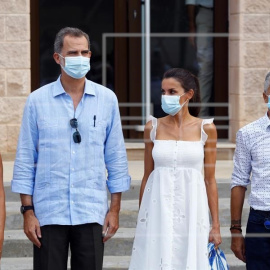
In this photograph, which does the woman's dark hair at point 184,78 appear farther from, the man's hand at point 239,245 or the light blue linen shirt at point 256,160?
the man's hand at point 239,245

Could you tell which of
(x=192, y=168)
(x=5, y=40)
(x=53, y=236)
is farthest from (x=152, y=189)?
(x=5, y=40)

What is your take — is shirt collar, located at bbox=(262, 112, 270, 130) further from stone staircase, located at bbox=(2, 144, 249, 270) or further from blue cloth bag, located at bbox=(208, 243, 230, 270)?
stone staircase, located at bbox=(2, 144, 249, 270)

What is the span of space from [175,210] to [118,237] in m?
2.13

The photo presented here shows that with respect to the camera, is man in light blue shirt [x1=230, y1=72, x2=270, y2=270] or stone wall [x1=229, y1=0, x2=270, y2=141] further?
stone wall [x1=229, y1=0, x2=270, y2=141]

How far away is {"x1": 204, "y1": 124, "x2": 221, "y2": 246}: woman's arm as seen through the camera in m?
6.09

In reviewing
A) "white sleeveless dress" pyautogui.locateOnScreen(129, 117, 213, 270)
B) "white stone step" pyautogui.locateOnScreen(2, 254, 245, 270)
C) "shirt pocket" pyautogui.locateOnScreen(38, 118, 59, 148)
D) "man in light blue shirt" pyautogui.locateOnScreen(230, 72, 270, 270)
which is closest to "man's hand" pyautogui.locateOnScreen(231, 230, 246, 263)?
"man in light blue shirt" pyautogui.locateOnScreen(230, 72, 270, 270)

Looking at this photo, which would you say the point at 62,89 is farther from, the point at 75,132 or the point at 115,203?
the point at 115,203

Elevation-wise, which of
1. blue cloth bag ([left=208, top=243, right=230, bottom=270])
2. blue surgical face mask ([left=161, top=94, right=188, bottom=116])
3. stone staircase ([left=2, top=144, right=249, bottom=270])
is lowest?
stone staircase ([left=2, top=144, right=249, bottom=270])

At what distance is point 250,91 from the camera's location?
418 inches

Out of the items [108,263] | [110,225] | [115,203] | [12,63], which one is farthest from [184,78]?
[12,63]

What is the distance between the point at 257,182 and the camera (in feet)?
19.2

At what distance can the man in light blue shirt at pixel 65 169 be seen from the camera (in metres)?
5.87

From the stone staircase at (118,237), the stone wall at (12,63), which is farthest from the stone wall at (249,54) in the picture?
the stone wall at (12,63)

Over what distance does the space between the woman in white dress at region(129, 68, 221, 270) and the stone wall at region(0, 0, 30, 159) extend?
4384 millimetres
